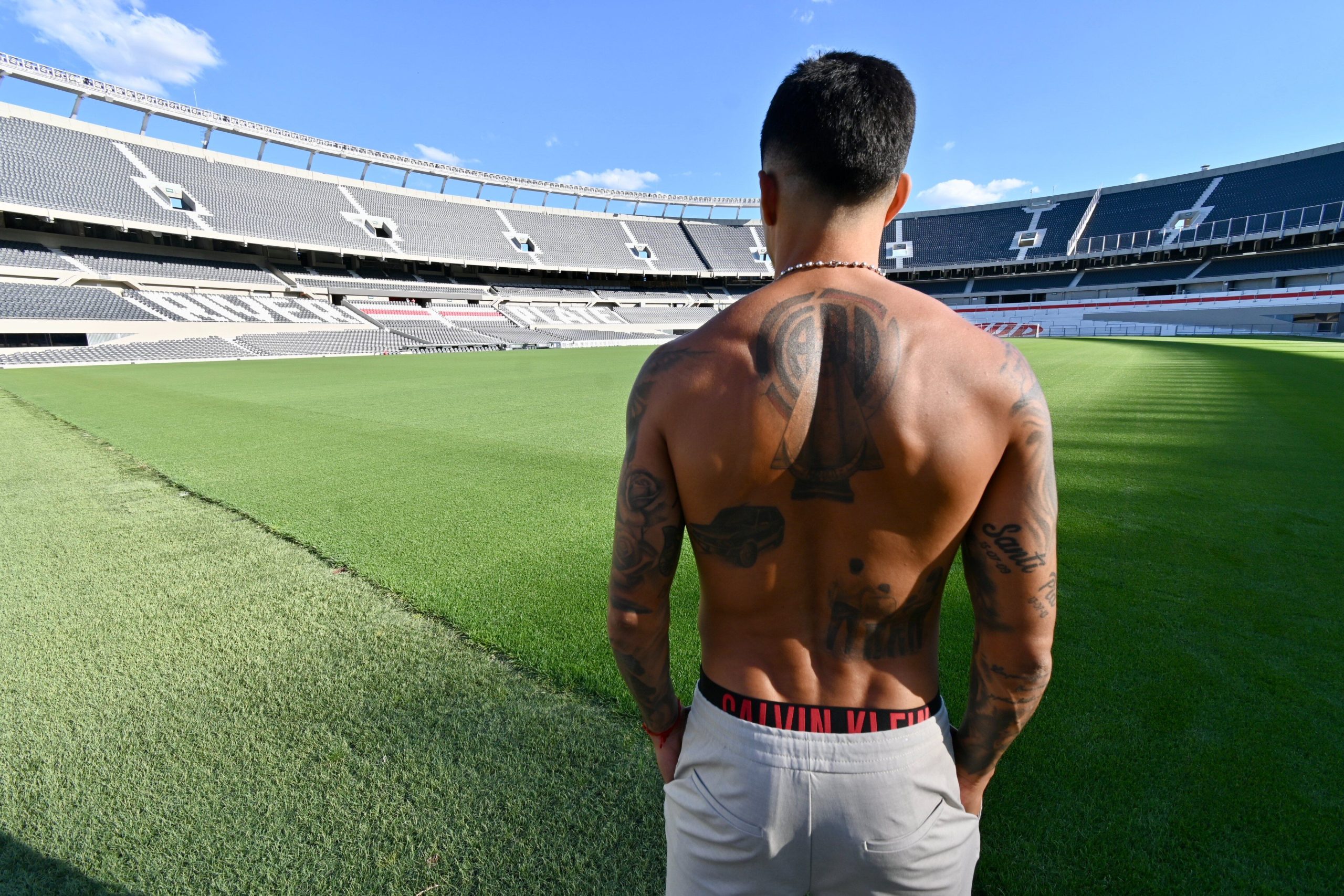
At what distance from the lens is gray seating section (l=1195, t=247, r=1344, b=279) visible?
127 ft

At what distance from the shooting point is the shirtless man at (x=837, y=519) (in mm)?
997

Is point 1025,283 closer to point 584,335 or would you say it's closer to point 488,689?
point 584,335

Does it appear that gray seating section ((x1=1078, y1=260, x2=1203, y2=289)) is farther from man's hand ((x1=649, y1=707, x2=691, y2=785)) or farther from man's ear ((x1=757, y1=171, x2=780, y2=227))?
man's hand ((x1=649, y1=707, x2=691, y2=785))

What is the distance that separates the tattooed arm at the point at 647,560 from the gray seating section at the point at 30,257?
3792cm

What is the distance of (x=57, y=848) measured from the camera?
1.76 meters

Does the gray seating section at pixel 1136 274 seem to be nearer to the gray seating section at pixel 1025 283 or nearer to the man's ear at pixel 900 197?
the gray seating section at pixel 1025 283

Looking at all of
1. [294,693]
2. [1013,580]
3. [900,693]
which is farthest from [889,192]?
[294,693]

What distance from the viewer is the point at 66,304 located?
2428 cm

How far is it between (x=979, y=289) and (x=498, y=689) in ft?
198

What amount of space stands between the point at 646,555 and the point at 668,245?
58.1 metres

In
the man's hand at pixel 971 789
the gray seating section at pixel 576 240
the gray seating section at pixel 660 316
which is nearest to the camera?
the man's hand at pixel 971 789

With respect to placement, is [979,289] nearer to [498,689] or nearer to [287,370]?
[287,370]

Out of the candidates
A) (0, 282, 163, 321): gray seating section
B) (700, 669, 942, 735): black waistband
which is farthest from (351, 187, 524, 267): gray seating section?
(700, 669, 942, 735): black waistband

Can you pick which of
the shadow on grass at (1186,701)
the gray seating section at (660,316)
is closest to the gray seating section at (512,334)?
the gray seating section at (660,316)
